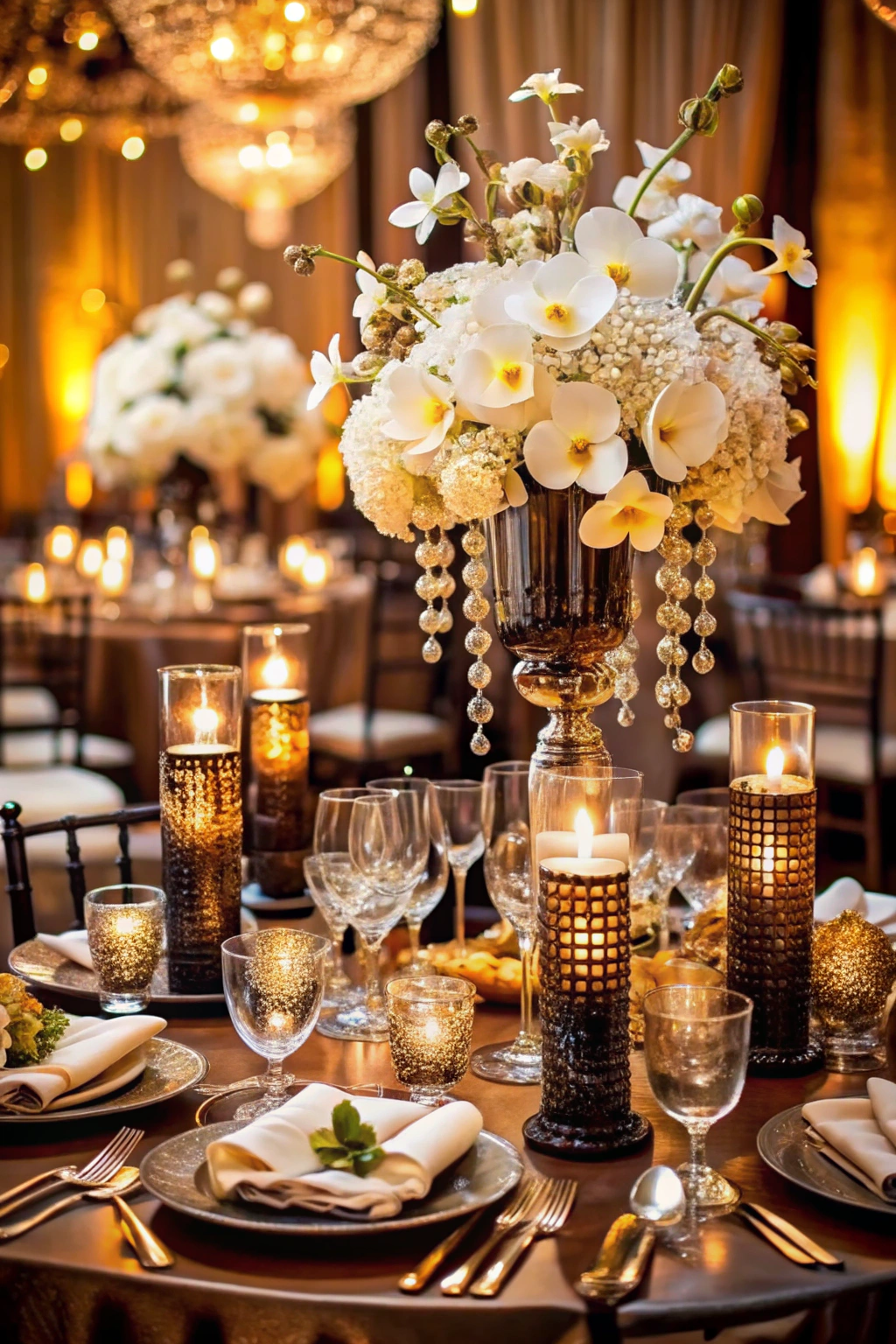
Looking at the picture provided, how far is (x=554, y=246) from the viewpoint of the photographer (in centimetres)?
151

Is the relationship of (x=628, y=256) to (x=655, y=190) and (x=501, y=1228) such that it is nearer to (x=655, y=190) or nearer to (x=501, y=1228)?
(x=655, y=190)

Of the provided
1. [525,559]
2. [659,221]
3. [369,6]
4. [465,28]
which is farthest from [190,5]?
[525,559]

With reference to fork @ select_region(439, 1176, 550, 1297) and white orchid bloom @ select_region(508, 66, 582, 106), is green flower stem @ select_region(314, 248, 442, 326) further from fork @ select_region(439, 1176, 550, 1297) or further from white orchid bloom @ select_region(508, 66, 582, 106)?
fork @ select_region(439, 1176, 550, 1297)

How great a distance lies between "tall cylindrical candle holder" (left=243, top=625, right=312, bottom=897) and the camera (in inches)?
76.7

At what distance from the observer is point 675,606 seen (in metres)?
1.49

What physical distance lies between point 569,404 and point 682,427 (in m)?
0.11

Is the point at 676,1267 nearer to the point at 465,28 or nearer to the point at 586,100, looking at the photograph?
the point at 586,100

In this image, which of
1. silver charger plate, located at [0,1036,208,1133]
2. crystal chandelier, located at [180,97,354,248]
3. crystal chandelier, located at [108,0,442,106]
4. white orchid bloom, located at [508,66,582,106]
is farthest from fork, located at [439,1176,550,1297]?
crystal chandelier, located at [180,97,354,248]

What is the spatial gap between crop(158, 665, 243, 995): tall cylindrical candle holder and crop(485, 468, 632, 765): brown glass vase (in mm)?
341

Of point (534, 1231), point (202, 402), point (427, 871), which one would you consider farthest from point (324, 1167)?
point (202, 402)

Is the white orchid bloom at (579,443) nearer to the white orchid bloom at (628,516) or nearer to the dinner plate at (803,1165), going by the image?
the white orchid bloom at (628,516)

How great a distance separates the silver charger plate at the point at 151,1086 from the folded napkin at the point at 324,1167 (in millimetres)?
169

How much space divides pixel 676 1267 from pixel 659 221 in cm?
107

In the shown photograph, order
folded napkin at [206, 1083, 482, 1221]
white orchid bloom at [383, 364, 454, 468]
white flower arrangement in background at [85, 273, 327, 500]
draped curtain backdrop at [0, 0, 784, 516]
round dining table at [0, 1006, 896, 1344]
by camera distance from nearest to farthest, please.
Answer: round dining table at [0, 1006, 896, 1344] → folded napkin at [206, 1083, 482, 1221] → white orchid bloom at [383, 364, 454, 468] → white flower arrangement in background at [85, 273, 327, 500] → draped curtain backdrop at [0, 0, 784, 516]
